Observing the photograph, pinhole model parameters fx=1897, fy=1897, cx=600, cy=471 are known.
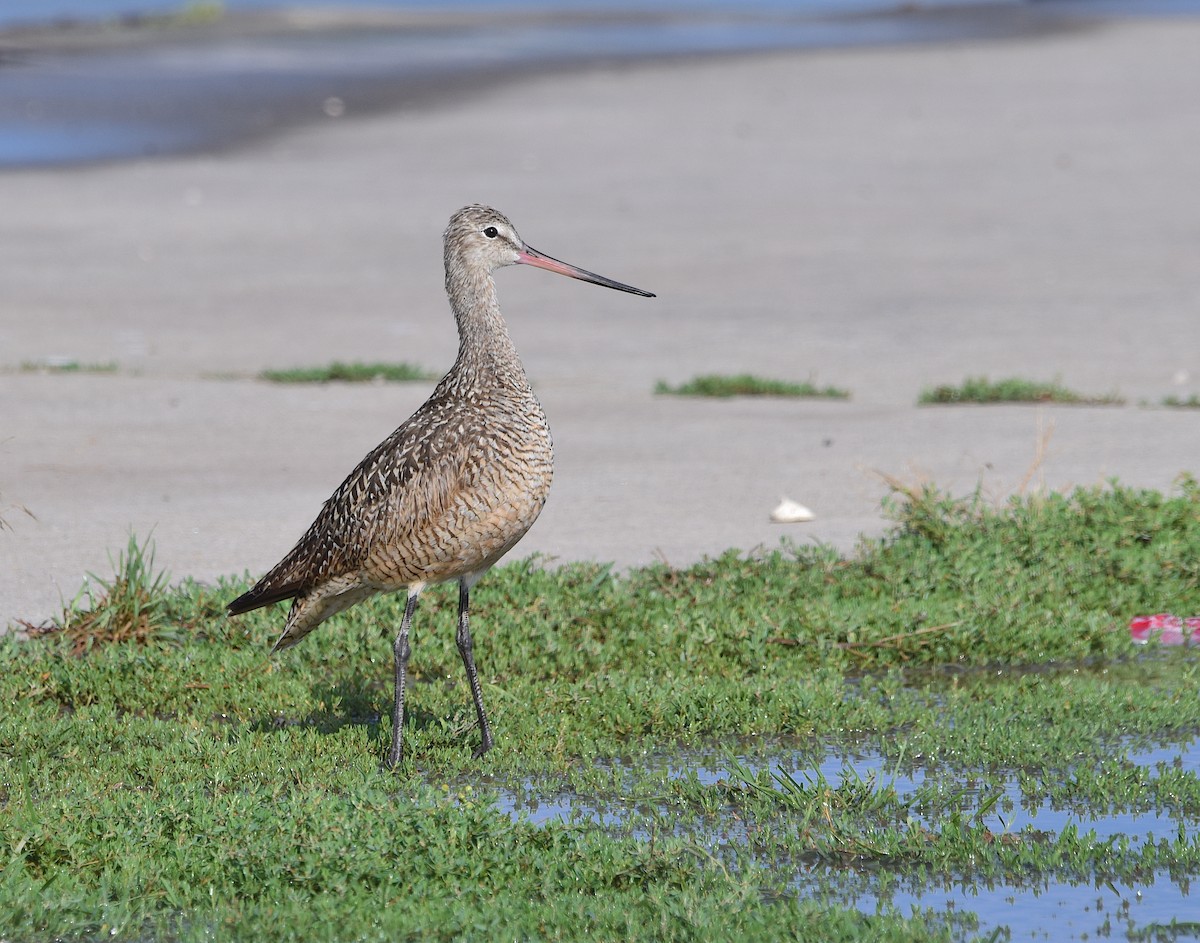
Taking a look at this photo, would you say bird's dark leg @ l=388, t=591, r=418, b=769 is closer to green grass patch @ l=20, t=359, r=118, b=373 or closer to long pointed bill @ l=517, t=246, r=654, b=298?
long pointed bill @ l=517, t=246, r=654, b=298

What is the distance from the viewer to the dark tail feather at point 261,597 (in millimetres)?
7000

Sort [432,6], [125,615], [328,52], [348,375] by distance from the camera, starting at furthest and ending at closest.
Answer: [432,6], [328,52], [348,375], [125,615]

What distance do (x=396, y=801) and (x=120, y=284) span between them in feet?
39.9

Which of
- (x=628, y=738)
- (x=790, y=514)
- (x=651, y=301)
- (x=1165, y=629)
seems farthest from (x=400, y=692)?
(x=651, y=301)

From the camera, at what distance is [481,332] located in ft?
23.1

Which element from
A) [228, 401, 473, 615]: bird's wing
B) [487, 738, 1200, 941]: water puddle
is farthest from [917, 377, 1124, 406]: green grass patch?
[228, 401, 473, 615]: bird's wing

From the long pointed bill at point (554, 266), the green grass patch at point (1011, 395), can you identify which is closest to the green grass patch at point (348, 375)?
the green grass patch at point (1011, 395)

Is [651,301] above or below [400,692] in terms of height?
above

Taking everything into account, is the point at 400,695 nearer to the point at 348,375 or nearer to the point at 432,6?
the point at 348,375

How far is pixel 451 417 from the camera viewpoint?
6.79 m

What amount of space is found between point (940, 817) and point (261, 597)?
2.61m

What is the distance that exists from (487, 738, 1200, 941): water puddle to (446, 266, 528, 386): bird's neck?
58.8 inches

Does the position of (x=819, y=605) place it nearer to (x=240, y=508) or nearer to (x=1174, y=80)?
(x=240, y=508)

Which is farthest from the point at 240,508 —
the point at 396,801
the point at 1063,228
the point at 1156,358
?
the point at 1063,228
